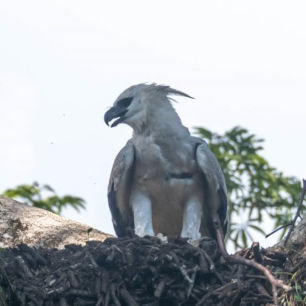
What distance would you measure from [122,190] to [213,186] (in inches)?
38.9

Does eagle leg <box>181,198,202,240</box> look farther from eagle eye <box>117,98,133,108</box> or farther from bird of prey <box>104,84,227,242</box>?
eagle eye <box>117,98,133,108</box>

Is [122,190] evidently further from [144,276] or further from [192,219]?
[144,276]

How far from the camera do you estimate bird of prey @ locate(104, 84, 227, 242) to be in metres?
13.2

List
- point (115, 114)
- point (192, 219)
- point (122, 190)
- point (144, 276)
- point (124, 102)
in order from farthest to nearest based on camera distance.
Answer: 1. point (124, 102)
2. point (115, 114)
3. point (122, 190)
4. point (192, 219)
5. point (144, 276)

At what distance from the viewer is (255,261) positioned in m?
10.9

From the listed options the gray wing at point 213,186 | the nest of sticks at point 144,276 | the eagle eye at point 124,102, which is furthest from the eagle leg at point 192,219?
the nest of sticks at point 144,276

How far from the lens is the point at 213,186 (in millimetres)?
13203

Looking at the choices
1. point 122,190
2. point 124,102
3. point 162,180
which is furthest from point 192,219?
point 124,102

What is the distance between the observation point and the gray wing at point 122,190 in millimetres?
13320

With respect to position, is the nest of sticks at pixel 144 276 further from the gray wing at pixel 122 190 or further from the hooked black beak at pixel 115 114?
the hooked black beak at pixel 115 114

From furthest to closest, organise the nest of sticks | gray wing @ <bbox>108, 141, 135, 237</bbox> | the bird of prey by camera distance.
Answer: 1. gray wing @ <bbox>108, 141, 135, 237</bbox>
2. the bird of prey
3. the nest of sticks

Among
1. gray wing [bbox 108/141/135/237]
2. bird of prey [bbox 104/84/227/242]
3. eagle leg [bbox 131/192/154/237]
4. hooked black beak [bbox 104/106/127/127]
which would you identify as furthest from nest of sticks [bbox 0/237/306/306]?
hooked black beak [bbox 104/106/127/127]

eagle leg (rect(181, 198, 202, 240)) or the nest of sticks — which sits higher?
eagle leg (rect(181, 198, 202, 240))

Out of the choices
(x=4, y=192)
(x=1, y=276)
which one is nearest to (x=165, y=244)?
(x=1, y=276)
